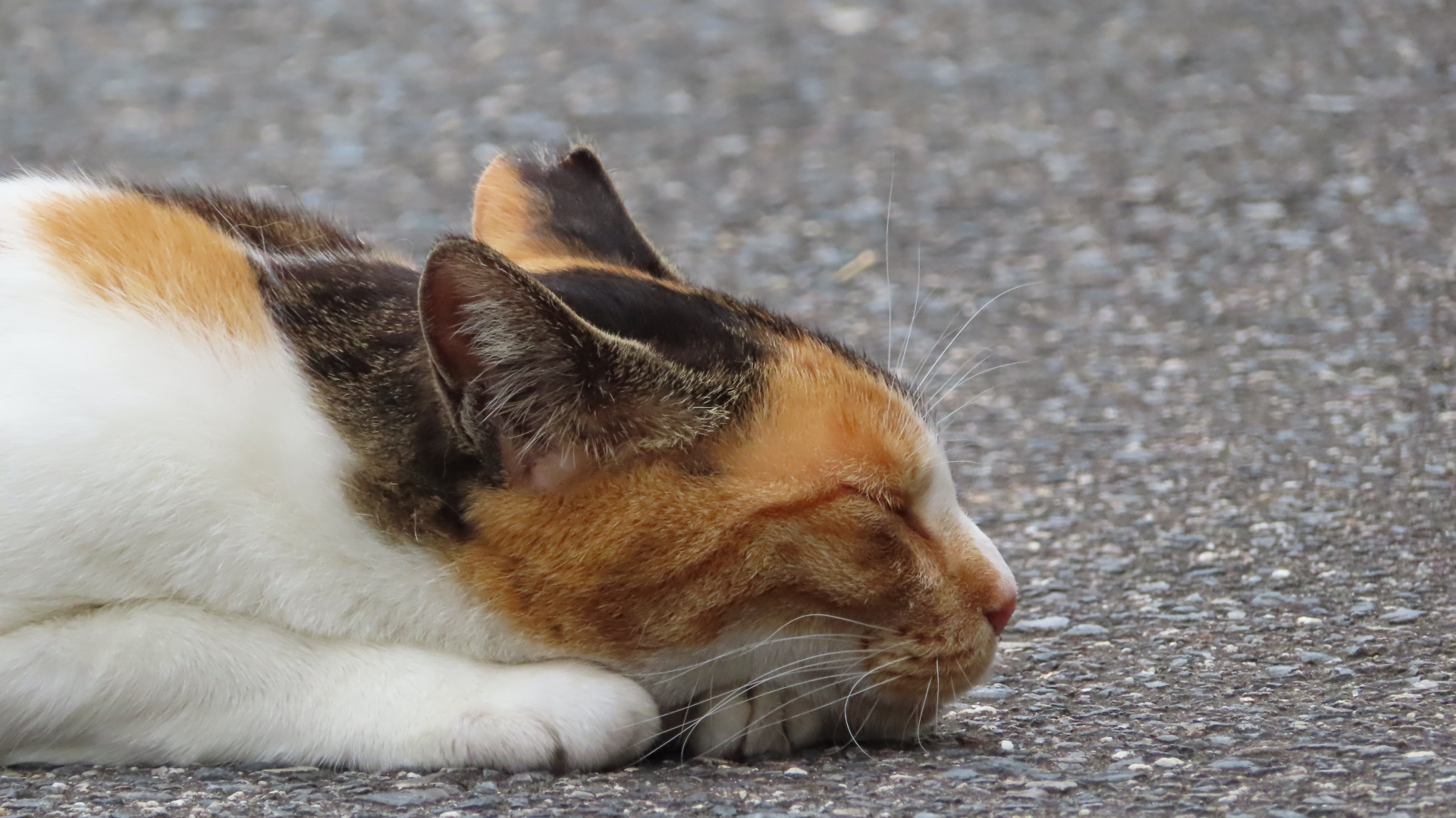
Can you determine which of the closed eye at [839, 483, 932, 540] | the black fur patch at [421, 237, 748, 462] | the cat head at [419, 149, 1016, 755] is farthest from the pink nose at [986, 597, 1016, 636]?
the black fur patch at [421, 237, 748, 462]

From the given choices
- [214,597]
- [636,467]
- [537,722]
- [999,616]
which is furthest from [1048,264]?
[214,597]

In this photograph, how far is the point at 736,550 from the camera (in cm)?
267

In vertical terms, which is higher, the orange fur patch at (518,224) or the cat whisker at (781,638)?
the orange fur patch at (518,224)

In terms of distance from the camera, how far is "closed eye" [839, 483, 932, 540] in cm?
275

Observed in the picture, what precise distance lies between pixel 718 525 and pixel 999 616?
55cm

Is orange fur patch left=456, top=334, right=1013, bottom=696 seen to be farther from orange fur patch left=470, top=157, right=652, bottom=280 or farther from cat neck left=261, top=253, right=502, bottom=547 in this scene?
orange fur patch left=470, top=157, right=652, bottom=280

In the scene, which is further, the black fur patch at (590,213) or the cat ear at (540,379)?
the black fur patch at (590,213)

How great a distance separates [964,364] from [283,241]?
102 inches

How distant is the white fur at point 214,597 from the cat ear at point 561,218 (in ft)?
2.18

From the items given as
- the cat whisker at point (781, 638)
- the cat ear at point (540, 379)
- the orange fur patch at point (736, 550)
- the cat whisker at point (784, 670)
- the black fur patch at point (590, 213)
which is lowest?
the cat whisker at point (784, 670)

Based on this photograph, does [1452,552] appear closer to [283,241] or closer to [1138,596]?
[1138,596]

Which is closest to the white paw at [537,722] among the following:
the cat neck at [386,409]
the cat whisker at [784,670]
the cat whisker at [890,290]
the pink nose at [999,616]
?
the cat whisker at [784,670]

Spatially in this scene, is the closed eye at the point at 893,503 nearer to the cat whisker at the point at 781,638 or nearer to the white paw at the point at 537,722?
the cat whisker at the point at 781,638

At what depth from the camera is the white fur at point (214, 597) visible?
2.63 metres
